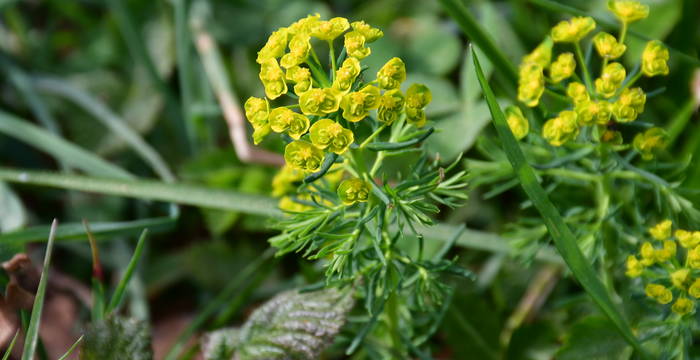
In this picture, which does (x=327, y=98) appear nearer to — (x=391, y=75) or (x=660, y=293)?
(x=391, y=75)

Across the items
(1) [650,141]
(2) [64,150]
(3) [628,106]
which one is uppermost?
(2) [64,150]

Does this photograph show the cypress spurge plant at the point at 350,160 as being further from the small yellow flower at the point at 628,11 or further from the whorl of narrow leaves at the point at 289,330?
the small yellow flower at the point at 628,11

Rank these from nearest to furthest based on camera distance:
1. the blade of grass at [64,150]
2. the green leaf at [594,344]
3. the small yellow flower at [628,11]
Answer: the small yellow flower at [628,11]
the green leaf at [594,344]
the blade of grass at [64,150]

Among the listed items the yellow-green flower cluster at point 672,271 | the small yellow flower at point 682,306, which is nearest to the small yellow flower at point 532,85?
the yellow-green flower cluster at point 672,271

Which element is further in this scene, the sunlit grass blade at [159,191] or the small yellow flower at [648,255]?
the sunlit grass blade at [159,191]

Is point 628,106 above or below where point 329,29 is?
below

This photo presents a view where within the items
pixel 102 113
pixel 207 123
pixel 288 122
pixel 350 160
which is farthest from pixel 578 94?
pixel 102 113

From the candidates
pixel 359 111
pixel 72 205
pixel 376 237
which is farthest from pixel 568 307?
pixel 72 205
